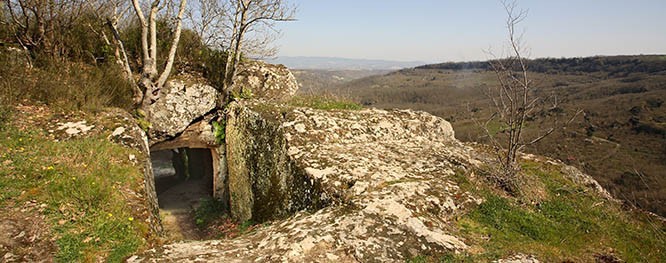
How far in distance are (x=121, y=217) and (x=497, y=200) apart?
595 cm

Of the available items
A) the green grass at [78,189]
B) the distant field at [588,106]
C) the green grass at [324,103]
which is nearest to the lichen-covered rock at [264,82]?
the green grass at [324,103]

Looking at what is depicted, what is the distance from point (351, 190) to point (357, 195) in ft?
0.66

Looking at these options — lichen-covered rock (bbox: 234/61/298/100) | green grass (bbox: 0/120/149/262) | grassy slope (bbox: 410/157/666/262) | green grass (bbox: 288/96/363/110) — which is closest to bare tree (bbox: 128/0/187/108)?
lichen-covered rock (bbox: 234/61/298/100)

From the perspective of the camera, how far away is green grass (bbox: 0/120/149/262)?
4.44m

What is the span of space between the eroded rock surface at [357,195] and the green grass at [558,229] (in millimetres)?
404

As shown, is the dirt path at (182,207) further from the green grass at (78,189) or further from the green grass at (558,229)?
the green grass at (558,229)

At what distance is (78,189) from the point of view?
519 centimetres

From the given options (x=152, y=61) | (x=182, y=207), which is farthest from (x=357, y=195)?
(x=182, y=207)

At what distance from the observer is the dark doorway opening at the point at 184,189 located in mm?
10703

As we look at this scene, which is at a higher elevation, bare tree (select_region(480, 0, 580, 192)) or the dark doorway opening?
bare tree (select_region(480, 0, 580, 192))

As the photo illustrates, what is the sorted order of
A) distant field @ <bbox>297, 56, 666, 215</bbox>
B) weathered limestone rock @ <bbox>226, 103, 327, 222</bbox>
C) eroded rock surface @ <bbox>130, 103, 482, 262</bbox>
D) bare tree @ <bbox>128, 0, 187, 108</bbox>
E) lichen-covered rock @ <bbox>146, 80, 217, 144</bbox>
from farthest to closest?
distant field @ <bbox>297, 56, 666, 215</bbox> → lichen-covered rock @ <bbox>146, 80, 217, 144</bbox> → bare tree @ <bbox>128, 0, 187, 108</bbox> → weathered limestone rock @ <bbox>226, 103, 327, 222</bbox> → eroded rock surface @ <bbox>130, 103, 482, 262</bbox>

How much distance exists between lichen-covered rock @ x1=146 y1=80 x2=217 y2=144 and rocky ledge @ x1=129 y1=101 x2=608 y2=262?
125 centimetres

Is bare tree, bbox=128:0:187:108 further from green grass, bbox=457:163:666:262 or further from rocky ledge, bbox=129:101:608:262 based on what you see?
green grass, bbox=457:163:666:262

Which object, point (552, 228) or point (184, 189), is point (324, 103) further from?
point (184, 189)
